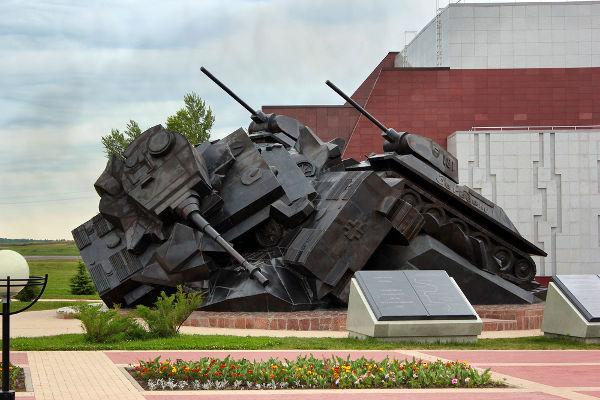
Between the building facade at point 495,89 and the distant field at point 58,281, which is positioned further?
the building facade at point 495,89

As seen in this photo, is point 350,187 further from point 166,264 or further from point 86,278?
point 86,278

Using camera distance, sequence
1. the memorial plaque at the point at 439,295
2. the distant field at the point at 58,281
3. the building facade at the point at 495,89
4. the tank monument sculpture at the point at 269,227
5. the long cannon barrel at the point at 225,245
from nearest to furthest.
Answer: the memorial plaque at the point at 439,295 → the long cannon barrel at the point at 225,245 → the tank monument sculpture at the point at 269,227 → the distant field at the point at 58,281 → the building facade at the point at 495,89

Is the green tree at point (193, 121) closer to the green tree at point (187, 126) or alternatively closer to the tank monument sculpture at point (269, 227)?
the green tree at point (187, 126)

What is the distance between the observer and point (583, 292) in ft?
52.9

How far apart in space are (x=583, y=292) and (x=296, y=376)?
8.13 meters

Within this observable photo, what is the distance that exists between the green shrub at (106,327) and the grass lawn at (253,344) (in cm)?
24

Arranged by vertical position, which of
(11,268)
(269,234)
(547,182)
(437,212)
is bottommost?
(11,268)

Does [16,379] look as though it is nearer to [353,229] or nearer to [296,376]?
[296,376]

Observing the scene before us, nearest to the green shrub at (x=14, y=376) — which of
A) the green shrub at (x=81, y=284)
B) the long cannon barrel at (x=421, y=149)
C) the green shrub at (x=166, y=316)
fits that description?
the green shrub at (x=166, y=316)

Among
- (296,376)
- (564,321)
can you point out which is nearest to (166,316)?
(296,376)

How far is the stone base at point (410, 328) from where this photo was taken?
14.4m

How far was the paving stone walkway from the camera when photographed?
9277 millimetres

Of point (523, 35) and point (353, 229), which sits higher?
point (523, 35)

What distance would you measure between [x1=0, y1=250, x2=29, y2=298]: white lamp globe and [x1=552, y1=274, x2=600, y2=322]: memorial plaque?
10401 millimetres
